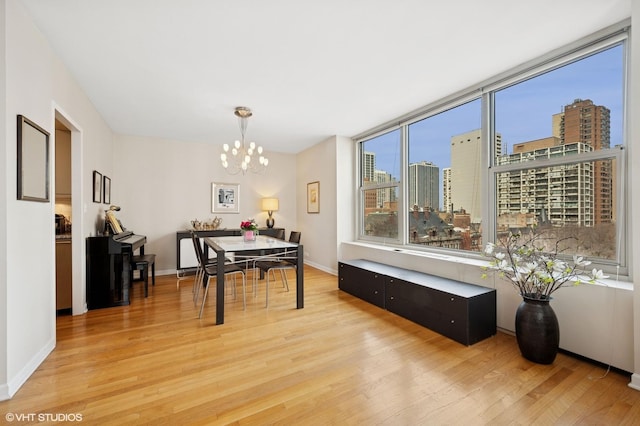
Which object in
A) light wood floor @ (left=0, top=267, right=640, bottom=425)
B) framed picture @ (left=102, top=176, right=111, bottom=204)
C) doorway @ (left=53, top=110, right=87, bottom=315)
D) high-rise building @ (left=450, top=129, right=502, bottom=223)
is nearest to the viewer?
light wood floor @ (left=0, top=267, right=640, bottom=425)

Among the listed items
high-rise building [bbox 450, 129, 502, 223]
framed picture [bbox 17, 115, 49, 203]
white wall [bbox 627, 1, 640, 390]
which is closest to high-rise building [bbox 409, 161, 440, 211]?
high-rise building [bbox 450, 129, 502, 223]

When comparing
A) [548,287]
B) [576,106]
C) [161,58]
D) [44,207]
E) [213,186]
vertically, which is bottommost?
[548,287]

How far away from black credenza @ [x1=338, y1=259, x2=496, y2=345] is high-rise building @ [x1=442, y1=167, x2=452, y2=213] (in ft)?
3.16

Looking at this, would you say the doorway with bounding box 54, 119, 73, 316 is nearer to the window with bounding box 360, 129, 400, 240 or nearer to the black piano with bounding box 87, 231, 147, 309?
the black piano with bounding box 87, 231, 147, 309

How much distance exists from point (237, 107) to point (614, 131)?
3.98 meters

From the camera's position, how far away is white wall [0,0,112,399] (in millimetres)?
1780

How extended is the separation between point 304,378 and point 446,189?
2893 millimetres

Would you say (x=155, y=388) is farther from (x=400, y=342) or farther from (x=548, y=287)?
(x=548, y=287)

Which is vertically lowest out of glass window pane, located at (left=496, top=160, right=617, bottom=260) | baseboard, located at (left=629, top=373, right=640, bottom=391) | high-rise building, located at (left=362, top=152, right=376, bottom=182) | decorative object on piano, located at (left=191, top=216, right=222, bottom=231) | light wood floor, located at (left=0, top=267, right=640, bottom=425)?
light wood floor, located at (left=0, top=267, right=640, bottom=425)

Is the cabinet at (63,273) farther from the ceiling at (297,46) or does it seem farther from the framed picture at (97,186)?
the ceiling at (297,46)

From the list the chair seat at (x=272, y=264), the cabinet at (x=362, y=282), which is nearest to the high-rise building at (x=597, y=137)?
the cabinet at (x=362, y=282)

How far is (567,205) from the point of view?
2564mm

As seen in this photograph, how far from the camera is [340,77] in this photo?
3.04m

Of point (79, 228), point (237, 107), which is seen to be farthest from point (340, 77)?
point (79, 228)
